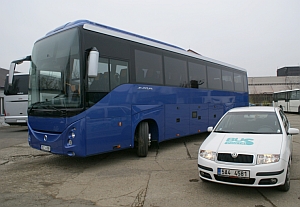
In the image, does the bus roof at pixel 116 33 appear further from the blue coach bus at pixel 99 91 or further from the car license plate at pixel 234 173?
the car license plate at pixel 234 173

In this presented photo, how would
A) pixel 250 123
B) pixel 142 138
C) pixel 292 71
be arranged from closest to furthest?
1. pixel 250 123
2. pixel 142 138
3. pixel 292 71

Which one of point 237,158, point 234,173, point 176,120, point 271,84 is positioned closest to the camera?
point 234,173

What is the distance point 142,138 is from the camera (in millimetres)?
7738

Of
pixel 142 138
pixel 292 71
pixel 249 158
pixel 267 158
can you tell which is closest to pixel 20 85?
pixel 142 138

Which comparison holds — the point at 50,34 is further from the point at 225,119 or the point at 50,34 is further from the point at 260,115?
the point at 260,115

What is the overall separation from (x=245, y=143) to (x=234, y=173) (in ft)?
2.45

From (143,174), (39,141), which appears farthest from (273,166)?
(39,141)

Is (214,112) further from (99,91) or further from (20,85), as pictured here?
(20,85)

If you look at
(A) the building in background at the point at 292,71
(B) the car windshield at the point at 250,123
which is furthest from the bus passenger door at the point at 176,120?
(A) the building in background at the point at 292,71

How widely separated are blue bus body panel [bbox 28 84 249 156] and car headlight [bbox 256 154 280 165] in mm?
3590

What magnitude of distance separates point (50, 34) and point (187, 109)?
5327 millimetres

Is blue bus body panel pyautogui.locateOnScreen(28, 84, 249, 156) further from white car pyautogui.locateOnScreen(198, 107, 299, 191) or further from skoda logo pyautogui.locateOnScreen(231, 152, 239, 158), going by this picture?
skoda logo pyautogui.locateOnScreen(231, 152, 239, 158)

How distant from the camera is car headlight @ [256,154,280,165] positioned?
4.44 m

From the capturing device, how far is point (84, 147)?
6105 mm
